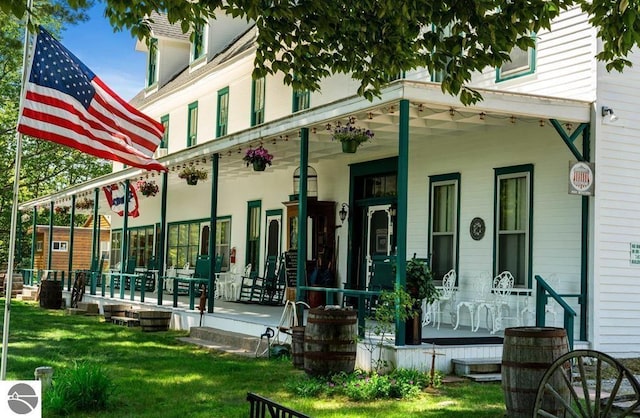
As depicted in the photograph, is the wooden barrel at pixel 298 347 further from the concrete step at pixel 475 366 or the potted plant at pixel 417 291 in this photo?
the concrete step at pixel 475 366

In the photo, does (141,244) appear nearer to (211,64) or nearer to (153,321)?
(211,64)

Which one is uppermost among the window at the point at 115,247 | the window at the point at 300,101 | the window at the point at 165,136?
the window at the point at 165,136

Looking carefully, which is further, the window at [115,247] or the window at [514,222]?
the window at [115,247]

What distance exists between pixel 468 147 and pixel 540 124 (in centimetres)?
172

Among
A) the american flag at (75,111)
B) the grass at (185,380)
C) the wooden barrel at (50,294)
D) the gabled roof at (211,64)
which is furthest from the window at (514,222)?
the wooden barrel at (50,294)

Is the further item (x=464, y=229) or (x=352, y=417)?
(x=464, y=229)

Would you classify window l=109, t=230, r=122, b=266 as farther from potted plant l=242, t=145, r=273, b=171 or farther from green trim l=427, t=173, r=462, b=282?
green trim l=427, t=173, r=462, b=282

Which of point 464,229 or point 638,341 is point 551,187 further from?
point 638,341

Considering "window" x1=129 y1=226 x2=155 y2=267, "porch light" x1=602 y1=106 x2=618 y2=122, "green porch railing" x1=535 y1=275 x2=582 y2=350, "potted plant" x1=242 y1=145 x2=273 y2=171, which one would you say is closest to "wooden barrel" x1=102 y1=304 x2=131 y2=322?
"potted plant" x1=242 y1=145 x2=273 y2=171

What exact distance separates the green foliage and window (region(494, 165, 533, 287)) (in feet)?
11.6

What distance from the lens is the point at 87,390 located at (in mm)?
7387

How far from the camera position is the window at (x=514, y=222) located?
1154 cm

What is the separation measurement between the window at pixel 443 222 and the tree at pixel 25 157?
1740 centimetres

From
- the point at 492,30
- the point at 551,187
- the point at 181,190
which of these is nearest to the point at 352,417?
the point at 492,30
